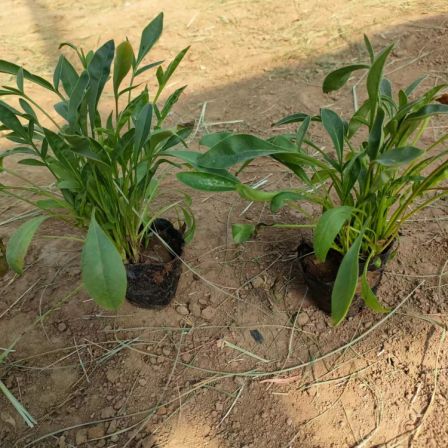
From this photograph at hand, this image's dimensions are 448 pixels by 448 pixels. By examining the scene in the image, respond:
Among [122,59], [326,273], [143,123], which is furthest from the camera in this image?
[326,273]

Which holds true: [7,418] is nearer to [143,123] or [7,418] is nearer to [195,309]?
[195,309]

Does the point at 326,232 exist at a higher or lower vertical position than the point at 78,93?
lower

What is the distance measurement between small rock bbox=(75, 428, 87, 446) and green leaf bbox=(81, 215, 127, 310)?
17.5 inches

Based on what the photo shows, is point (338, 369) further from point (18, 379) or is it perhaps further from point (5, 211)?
point (5, 211)

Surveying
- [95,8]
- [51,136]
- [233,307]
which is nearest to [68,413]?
[233,307]

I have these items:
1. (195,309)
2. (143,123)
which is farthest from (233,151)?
(195,309)

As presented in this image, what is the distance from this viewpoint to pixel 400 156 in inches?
35.5

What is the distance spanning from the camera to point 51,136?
107 cm

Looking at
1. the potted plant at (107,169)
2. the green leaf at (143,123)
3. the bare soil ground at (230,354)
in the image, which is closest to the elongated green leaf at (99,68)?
the potted plant at (107,169)

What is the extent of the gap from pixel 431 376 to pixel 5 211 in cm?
156

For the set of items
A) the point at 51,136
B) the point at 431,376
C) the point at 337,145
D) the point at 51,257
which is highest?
the point at 51,136

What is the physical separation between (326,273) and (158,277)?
17.8 inches

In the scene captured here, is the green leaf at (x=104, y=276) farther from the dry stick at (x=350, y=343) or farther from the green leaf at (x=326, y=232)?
the dry stick at (x=350, y=343)

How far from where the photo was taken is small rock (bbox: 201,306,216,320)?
4.46 feet
